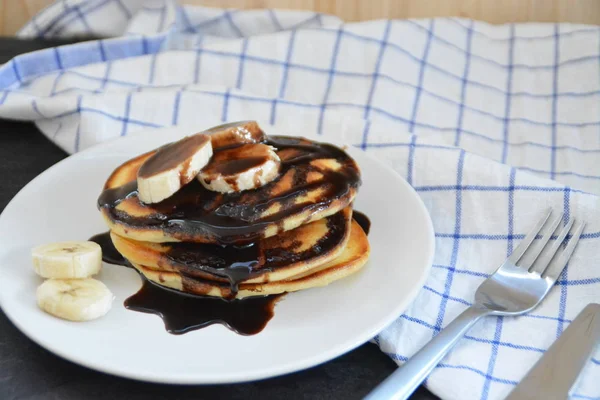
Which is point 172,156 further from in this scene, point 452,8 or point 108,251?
point 452,8

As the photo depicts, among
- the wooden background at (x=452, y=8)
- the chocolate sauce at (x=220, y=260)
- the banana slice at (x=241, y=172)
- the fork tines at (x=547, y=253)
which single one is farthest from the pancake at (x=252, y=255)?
the wooden background at (x=452, y=8)

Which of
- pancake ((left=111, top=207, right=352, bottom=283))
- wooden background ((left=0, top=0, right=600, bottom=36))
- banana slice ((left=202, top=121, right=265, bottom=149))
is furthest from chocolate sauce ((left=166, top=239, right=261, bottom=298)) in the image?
wooden background ((left=0, top=0, right=600, bottom=36))

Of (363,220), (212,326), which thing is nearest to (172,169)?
(212,326)

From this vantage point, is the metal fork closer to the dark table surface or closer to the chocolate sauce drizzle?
the dark table surface

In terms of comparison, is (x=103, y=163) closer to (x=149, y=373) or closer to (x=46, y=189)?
(x=46, y=189)

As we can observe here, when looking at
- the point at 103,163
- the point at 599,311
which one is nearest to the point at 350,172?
the point at 599,311

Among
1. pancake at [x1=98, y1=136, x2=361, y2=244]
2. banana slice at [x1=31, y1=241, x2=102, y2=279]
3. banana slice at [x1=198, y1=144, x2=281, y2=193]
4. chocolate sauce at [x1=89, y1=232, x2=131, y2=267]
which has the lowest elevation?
chocolate sauce at [x1=89, y1=232, x2=131, y2=267]
